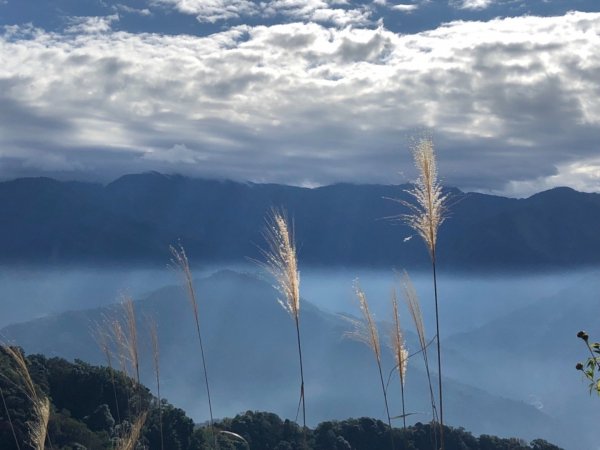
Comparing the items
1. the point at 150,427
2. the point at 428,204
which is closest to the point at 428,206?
the point at 428,204

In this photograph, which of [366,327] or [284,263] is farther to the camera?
[366,327]

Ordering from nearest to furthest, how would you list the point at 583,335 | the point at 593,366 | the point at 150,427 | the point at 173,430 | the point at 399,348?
the point at 583,335
the point at 593,366
the point at 399,348
the point at 150,427
the point at 173,430

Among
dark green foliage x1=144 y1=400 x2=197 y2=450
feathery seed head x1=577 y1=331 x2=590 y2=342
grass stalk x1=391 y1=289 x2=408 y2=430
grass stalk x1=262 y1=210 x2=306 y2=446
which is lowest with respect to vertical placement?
dark green foliage x1=144 y1=400 x2=197 y2=450

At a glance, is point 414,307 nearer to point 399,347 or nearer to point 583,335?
point 399,347

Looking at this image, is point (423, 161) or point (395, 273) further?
Answer: point (395, 273)

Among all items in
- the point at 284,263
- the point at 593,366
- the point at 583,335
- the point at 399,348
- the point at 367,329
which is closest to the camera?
the point at 583,335

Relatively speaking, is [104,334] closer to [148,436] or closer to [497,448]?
[148,436]

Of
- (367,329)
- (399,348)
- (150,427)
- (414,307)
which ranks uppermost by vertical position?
(414,307)

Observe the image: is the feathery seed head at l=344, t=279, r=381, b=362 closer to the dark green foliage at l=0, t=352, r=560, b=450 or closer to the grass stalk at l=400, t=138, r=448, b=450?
the grass stalk at l=400, t=138, r=448, b=450

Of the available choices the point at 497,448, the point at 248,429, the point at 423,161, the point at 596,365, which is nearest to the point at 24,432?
the point at 248,429

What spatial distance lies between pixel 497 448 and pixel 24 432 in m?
26.3

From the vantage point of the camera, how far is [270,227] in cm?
749

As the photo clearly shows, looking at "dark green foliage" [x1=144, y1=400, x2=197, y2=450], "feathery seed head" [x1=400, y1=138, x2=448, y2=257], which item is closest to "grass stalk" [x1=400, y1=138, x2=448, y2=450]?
"feathery seed head" [x1=400, y1=138, x2=448, y2=257]

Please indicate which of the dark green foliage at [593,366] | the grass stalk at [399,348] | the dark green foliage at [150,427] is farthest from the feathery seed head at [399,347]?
the dark green foliage at [150,427]
